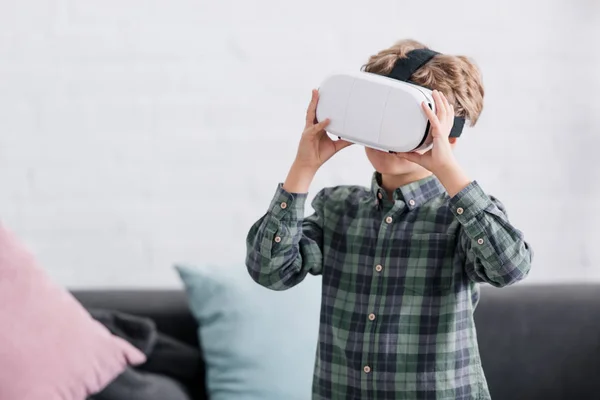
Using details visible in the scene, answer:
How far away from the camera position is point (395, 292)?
4.87 feet

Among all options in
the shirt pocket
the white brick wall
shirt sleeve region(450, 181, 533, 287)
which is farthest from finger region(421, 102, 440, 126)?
the white brick wall

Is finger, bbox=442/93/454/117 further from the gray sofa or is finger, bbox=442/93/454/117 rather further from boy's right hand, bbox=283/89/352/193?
the gray sofa

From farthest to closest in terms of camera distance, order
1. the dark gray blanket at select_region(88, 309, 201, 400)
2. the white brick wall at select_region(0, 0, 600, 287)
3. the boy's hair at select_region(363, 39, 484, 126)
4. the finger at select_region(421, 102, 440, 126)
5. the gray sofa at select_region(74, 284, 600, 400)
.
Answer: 1. the white brick wall at select_region(0, 0, 600, 287)
2. the gray sofa at select_region(74, 284, 600, 400)
3. the dark gray blanket at select_region(88, 309, 201, 400)
4. the boy's hair at select_region(363, 39, 484, 126)
5. the finger at select_region(421, 102, 440, 126)

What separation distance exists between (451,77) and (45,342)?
1087 mm

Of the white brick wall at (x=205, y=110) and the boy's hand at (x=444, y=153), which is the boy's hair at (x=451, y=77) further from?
the white brick wall at (x=205, y=110)

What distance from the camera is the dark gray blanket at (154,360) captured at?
83.2 inches

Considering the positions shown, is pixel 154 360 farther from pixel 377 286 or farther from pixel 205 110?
pixel 377 286

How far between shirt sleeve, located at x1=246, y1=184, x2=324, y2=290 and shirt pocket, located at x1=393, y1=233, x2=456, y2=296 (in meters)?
0.17

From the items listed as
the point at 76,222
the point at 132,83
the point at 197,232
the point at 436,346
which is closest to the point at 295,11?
the point at 132,83

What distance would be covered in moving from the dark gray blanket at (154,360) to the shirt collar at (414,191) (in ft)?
2.77

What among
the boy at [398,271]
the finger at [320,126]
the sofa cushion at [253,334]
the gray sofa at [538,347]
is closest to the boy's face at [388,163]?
the boy at [398,271]

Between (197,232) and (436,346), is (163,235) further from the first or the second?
(436,346)

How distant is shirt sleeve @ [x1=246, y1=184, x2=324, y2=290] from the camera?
1.46m

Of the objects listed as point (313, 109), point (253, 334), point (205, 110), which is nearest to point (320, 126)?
point (313, 109)
